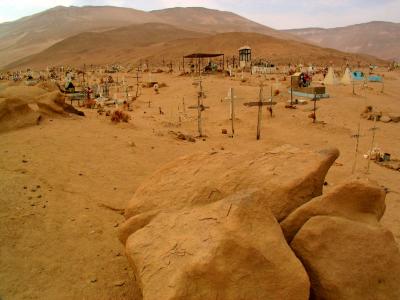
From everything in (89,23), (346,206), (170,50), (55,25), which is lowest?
(346,206)

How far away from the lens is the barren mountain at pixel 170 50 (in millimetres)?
58719

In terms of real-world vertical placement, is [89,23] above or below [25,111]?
above

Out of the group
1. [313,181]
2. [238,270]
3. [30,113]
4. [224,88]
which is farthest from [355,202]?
[224,88]

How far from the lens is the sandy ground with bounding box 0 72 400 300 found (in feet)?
14.3

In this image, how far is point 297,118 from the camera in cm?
1591

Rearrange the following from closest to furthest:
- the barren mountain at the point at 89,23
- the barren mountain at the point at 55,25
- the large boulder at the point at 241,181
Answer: the large boulder at the point at 241,181 < the barren mountain at the point at 55,25 < the barren mountain at the point at 89,23

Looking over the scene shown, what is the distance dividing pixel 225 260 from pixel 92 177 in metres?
4.82

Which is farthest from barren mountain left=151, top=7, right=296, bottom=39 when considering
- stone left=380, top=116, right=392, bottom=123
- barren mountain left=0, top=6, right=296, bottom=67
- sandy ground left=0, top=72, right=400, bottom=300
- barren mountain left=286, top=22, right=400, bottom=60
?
sandy ground left=0, top=72, right=400, bottom=300

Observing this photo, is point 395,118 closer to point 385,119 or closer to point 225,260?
point 385,119

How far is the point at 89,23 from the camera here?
128 meters

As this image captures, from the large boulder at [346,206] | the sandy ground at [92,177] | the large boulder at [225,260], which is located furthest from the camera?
the sandy ground at [92,177]

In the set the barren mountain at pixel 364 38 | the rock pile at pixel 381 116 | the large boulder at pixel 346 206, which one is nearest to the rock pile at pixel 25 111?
the large boulder at pixel 346 206

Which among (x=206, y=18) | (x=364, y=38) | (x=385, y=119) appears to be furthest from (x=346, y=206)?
(x=364, y=38)

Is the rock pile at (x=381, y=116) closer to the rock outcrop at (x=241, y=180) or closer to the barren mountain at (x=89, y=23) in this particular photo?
the rock outcrop at (x=241, y=180)
